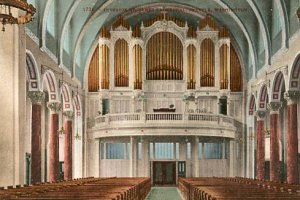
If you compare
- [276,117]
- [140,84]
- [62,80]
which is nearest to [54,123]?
[62,80]

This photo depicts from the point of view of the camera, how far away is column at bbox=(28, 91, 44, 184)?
94.4 feet

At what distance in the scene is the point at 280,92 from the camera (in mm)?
33500

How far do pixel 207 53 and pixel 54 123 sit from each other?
484 inches

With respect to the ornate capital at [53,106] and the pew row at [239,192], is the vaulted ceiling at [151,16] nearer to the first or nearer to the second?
the ornate capital at [53,106]

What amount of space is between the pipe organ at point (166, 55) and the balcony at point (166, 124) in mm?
3240

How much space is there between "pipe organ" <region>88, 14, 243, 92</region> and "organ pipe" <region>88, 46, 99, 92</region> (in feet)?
3.82

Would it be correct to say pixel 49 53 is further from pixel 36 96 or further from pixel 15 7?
pixel 15 7

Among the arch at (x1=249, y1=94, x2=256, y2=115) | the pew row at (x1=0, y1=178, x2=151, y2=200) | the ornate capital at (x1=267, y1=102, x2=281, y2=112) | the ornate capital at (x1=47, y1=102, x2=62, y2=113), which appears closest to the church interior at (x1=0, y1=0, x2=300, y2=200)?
the arch at (x1=249, y1=94, x2=256, y2=115)

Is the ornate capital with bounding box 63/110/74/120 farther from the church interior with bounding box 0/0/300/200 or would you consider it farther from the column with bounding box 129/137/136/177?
the column with bounding box 129/137/136/177

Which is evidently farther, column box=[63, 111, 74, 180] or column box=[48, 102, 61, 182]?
column box=[63, 111, 74, 180]

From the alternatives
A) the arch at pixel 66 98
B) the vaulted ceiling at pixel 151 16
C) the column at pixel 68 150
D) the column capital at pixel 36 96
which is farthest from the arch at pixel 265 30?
the column at pixel 68 150

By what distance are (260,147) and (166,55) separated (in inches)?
349

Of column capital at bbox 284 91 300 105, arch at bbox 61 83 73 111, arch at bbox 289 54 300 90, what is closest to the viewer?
arch at bbox 289 54 300 90

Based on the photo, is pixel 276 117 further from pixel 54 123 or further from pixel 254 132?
pixel 54 123
